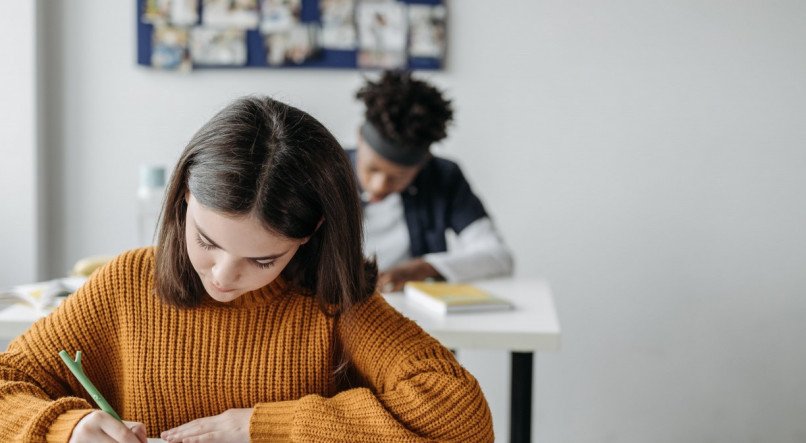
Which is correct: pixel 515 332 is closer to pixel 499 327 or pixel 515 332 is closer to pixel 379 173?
pixel 499 327

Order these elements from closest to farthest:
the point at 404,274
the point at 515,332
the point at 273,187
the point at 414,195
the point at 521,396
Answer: the point at 273,187
the point at 515,332
the point at 521,396
the point at 404,274
the point at 414,195

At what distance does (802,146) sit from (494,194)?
90cm

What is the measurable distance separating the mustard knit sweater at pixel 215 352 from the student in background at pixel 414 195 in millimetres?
668

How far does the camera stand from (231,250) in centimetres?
87

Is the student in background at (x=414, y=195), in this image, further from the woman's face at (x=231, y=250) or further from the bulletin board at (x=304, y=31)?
the woman's face at (x=231, y=250)

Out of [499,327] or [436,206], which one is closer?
[499,327]

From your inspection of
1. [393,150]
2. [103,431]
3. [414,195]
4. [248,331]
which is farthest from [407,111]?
[103,431]

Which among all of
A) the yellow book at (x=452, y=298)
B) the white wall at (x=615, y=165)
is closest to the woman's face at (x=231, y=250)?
the yellow book at (x=452, y=298)

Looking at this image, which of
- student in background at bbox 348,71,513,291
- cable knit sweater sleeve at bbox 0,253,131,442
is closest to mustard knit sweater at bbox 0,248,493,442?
cable knit sweater sleeve at bbox 0,253,131,442

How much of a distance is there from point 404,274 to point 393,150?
32 centimetres

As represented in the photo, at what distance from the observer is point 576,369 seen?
8.32 ft

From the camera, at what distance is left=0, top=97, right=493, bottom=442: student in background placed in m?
0.88

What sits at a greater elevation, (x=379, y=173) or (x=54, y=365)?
(x=379, y=173)

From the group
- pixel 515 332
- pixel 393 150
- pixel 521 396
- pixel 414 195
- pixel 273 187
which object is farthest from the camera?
pixel 414 195
